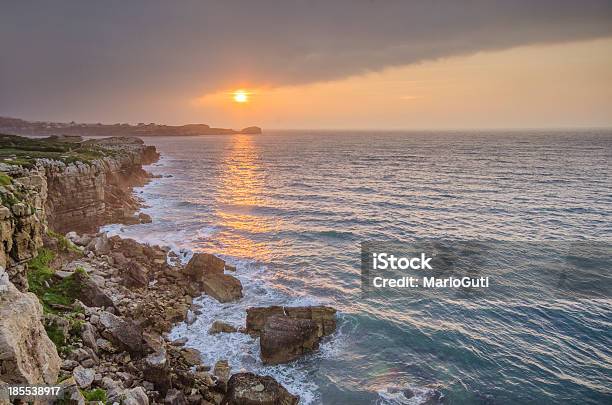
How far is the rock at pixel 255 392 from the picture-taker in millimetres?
16484

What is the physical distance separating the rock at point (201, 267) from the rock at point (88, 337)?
13.2 meters

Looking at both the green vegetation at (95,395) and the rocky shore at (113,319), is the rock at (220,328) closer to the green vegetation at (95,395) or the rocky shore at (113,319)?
the rocky shore at (113,319)

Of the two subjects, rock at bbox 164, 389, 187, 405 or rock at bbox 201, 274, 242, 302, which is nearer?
rock at bbox 164, 389, 187, 405

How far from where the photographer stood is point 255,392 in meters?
16.8

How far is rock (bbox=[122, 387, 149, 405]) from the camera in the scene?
509 inches

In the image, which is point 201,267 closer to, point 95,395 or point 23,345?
point 95,395

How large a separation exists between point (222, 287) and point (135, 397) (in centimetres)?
1499

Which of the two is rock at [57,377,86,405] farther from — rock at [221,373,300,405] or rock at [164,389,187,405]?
rock at [221,373,300,405]

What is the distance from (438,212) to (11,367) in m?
50.9

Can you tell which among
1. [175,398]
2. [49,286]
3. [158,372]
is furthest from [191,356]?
[49,286]

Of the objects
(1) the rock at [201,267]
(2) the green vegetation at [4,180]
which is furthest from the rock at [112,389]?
(1) the rock at [201,267]

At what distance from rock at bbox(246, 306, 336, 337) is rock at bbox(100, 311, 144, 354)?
24.6 feet

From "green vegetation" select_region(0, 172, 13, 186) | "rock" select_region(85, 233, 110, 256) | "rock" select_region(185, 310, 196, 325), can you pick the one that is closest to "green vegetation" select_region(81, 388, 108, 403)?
"rock" select_region(185, 310, 196, 325)

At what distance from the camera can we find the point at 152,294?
25.8 m
